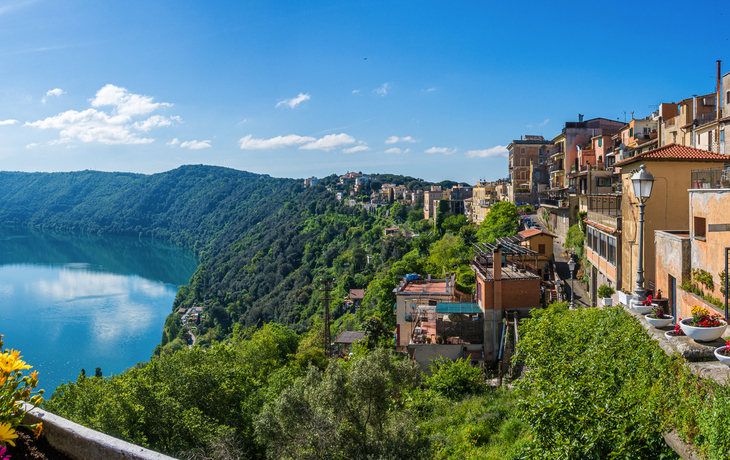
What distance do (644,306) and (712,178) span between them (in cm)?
611

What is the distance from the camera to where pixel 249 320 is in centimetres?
7988

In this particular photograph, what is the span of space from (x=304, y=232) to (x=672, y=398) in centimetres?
11276

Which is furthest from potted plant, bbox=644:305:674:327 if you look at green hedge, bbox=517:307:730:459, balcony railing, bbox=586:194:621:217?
balcony railing, bbox=586:194:621:217

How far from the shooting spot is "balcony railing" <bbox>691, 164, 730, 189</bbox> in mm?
10258

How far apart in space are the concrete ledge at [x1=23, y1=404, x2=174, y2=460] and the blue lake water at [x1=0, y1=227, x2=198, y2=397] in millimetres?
44993

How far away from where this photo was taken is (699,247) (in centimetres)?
970

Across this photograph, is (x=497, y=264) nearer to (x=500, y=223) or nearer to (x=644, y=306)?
(x=644, y=306)

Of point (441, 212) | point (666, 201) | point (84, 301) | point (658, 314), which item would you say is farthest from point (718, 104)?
point (84, 301)

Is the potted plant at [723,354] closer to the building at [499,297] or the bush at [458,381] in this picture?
the bush at [458,381]

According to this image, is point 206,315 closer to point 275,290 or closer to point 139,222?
point 275,290

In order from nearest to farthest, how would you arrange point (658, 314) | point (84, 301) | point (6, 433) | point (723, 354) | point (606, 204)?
1. point (6, 433)
2. point (723, 354)
3. point (658, 314)
4. point (606, 204)
5. point (84, 301)

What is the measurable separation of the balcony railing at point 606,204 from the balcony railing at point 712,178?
4.69 m

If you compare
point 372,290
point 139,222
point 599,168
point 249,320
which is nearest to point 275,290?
point 249,320

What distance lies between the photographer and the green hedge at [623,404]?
146 inches
